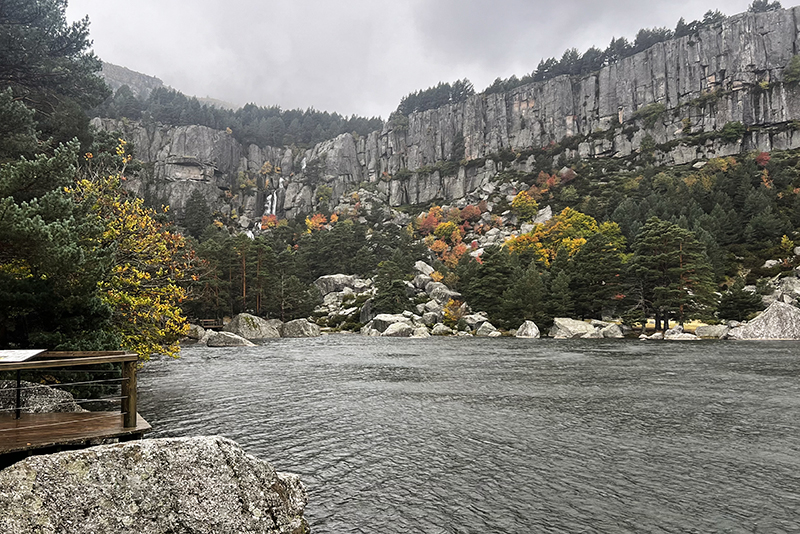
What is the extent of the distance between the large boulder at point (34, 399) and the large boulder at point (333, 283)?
8467 cm

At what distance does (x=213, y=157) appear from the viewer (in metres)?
190

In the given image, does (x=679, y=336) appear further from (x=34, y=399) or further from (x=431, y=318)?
(x=34, y=399)

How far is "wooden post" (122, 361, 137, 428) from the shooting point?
821 centimetres

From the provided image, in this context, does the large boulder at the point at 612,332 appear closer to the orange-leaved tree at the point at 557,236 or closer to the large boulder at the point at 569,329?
the large boulder at the point at 569,329

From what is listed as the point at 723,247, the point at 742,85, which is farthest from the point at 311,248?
the point at 742,85

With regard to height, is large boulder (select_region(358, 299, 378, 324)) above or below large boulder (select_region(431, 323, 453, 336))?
above

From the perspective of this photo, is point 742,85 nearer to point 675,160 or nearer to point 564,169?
point 675,160

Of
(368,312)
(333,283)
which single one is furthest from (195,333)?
(333,283)

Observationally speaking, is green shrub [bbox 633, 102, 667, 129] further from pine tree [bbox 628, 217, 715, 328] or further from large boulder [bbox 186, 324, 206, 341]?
large boulder [bbox 186, 324, 206, 341]

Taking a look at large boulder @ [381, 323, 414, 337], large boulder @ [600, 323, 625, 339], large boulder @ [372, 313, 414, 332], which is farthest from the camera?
large boulder @ [372, 313, 414, 332]

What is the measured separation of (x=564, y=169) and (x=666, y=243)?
10199 cm

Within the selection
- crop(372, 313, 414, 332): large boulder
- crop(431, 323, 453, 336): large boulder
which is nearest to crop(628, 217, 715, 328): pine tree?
crop(431, 323, 453, 336): large boulder

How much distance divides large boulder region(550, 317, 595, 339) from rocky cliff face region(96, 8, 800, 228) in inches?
4271

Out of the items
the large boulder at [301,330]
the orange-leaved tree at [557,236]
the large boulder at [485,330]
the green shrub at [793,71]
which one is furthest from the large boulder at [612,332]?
the green shrub at [793,71]
